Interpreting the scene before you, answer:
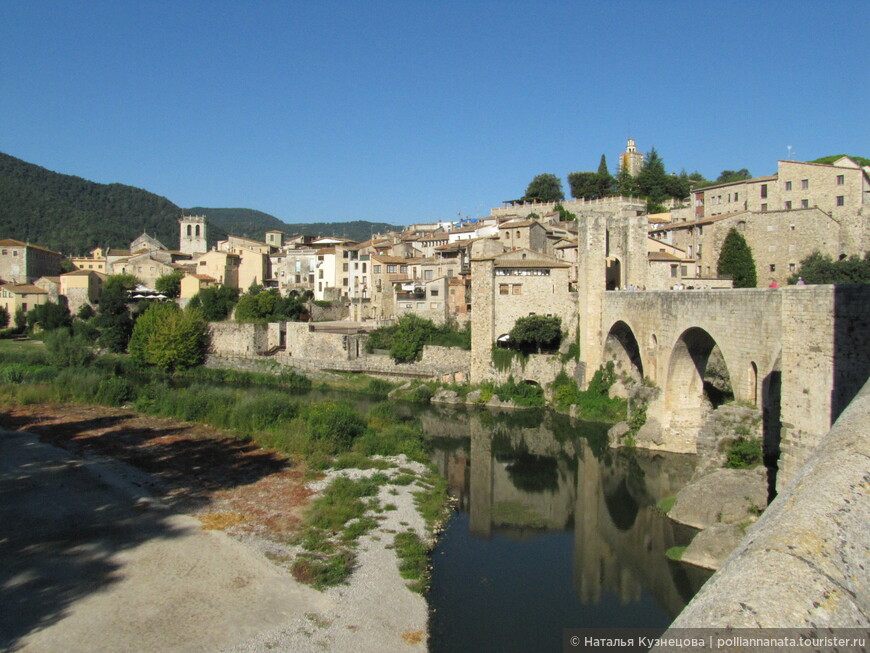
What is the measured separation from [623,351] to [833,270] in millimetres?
9049

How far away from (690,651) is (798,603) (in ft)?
1.85

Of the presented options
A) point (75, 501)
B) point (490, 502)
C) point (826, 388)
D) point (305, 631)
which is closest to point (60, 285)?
point (75, 501)

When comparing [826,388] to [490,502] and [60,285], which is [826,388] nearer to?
[490,502]

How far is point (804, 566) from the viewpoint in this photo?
297 centimetres

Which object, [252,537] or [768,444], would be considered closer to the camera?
[252,537]

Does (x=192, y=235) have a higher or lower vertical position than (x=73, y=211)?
lower

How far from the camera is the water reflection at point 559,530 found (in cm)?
1066

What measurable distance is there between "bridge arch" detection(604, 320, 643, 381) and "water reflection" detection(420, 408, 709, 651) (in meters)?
2.76

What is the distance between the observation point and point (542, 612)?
10602 mm

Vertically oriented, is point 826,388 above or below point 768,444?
above

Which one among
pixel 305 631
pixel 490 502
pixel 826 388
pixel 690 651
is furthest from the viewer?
pixel 490 502

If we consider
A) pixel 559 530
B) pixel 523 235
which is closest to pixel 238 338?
pixel 523 235

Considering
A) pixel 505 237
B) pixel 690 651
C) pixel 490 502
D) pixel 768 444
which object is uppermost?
pixel 505 237

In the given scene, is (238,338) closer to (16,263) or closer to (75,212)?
(16,263)
